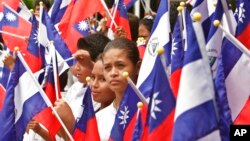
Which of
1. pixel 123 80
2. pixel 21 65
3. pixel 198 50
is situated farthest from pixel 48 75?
pixel 198 50

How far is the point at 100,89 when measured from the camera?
262 inches

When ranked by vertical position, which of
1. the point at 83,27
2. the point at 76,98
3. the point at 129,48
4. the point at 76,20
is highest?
the point at 129,48

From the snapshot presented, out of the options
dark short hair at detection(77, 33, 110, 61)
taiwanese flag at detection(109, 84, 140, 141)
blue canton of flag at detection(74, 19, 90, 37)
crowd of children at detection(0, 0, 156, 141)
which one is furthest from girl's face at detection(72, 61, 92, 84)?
blue canton of flag at detection(74, 19, 90, 37)

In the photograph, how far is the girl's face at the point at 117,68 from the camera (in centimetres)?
618

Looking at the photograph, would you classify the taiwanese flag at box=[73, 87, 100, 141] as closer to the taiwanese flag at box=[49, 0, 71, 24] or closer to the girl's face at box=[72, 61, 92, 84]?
the girl's face at box=[72, 61, 92, 84]

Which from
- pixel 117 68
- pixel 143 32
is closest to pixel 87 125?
pixel 117 68

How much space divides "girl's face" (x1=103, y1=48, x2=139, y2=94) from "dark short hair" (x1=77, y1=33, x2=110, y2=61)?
0.96 m

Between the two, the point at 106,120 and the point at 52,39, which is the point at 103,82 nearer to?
the point at 106,120

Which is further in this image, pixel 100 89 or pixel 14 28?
pixel 14 28

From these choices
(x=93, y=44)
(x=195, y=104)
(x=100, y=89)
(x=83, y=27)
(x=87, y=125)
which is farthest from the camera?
(x=83, y=27)

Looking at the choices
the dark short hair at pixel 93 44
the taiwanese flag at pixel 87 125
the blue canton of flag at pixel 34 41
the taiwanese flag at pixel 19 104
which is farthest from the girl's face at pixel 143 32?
the taiwanese flag at pixel 87 125

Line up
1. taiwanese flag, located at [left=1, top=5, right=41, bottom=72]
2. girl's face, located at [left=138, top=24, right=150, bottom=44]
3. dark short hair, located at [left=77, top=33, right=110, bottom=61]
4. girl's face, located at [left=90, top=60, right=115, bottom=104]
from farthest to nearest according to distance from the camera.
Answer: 1. taiwanese flag, located at [left=1, top=5, right=41, bottom=72]
2. girl's face, located at [left=138, top=24, right=150, bottom=44]
3. dark short hair, located at [left=77, top=33, right=110, bottom=61]
4. girl's face, located at [left=90, top=60, right=115, bottom=104]

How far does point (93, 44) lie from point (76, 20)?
6.10ft

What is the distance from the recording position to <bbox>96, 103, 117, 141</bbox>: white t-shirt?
6.25 metres
